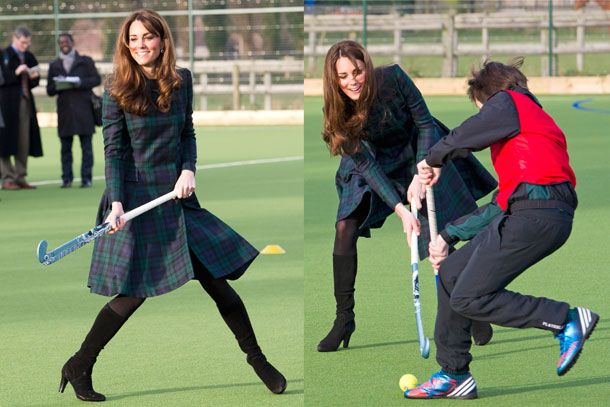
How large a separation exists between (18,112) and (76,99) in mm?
705

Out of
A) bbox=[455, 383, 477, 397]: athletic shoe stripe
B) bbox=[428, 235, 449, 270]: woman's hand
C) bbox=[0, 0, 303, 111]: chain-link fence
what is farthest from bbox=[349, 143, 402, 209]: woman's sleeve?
bbox=[0, 0, 303, 111]: chain-link fence

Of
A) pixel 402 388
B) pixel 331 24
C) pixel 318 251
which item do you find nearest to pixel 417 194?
pixel 402 388

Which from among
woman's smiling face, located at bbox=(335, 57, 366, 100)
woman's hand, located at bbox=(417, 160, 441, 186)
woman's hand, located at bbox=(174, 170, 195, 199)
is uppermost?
woman's smiling face, located at bbox=(335, 57, 366, 100)

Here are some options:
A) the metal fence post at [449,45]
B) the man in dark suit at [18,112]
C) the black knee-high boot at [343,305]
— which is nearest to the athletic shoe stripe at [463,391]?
the black knee-high boot at [343,305]

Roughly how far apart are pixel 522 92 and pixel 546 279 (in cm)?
345

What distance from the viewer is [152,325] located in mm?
7684

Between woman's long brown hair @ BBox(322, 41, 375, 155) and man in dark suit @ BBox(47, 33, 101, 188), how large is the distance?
9.28 metres

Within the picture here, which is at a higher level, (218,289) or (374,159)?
(374,159)

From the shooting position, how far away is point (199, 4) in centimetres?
2902

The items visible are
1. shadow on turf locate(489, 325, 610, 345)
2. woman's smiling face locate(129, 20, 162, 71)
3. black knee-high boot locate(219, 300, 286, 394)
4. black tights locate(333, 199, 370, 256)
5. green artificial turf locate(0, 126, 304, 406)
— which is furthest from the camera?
shadow on turf locate(489, 325, 610, 345)

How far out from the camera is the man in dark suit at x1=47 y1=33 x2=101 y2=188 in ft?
50.6

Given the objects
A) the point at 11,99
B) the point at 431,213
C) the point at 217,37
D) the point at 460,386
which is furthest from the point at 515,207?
the point at 217,37

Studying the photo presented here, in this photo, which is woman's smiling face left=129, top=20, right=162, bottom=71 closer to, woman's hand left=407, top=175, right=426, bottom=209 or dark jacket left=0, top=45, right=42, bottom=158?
woman's hand left=407, top=175, right=426, bottom=209

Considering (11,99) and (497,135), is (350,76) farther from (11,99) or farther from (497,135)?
(11,99)
